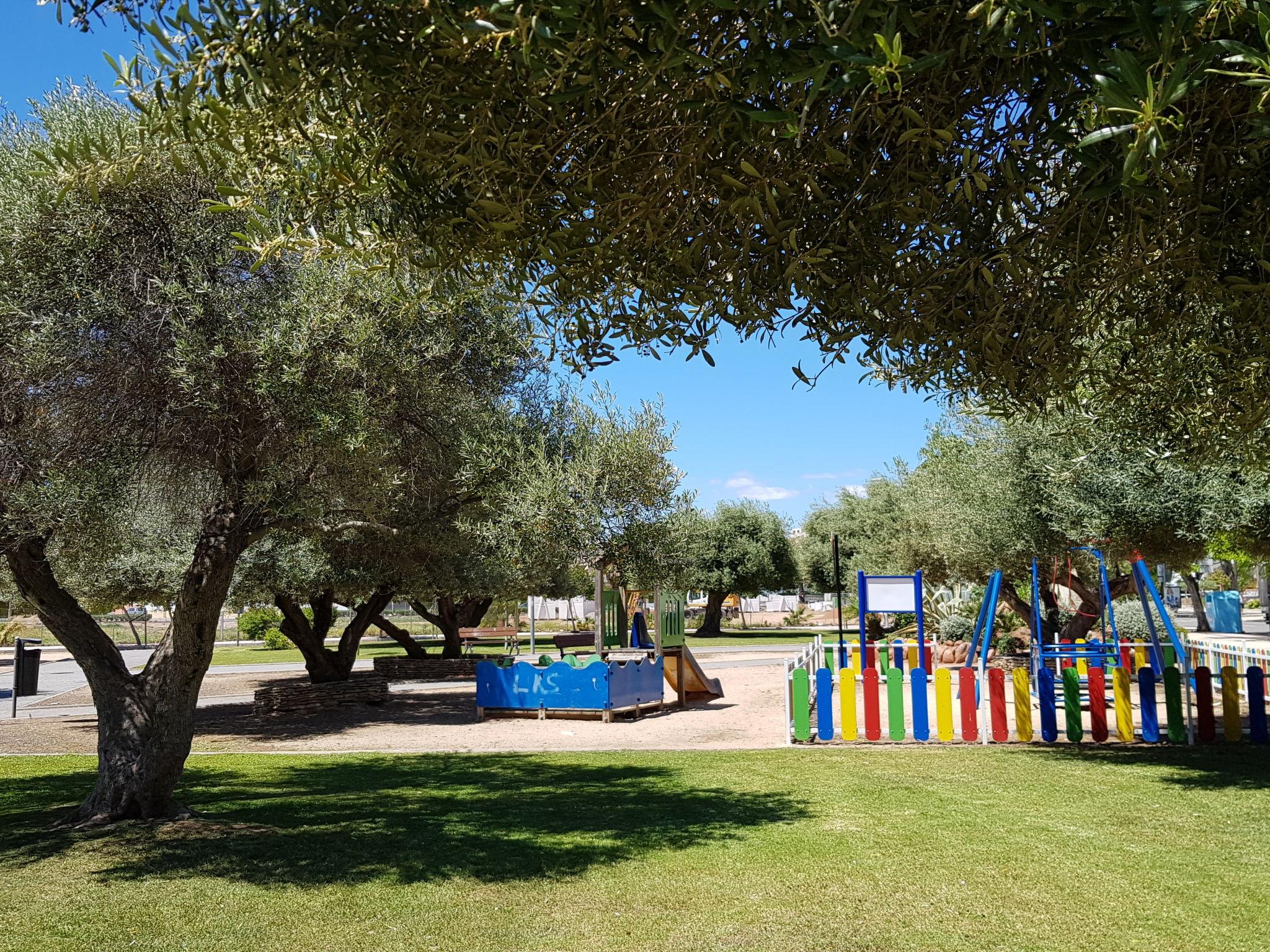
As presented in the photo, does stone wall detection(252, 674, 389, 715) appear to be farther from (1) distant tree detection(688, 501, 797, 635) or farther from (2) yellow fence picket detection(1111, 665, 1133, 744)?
(1) distant tree detection(688, 501, 797, 635)

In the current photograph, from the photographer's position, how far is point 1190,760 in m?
10.5

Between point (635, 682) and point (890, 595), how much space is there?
19.3 ft

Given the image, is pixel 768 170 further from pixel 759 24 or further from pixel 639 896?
pixel 639 896

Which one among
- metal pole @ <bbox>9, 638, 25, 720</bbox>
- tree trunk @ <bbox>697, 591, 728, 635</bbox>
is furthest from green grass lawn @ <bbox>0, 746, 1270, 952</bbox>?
tree trunk @ <bbox>697, 591, 728, 635</bbox>

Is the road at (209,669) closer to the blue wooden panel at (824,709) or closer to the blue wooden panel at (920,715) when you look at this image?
the blue wooden panel at (824,709)

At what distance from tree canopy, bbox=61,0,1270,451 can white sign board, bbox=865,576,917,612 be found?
14.5 meters

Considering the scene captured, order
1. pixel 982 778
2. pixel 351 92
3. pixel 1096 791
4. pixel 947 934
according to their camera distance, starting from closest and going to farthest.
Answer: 1. pixel 351 92
2. pixel 947 934
3. pixel 1096 791
4. pixel 982 778

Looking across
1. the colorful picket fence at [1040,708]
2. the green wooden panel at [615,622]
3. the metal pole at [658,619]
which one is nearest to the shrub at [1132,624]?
the green wooden panel at [615,622]

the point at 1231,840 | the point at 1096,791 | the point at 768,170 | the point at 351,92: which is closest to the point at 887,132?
the point at 768,170

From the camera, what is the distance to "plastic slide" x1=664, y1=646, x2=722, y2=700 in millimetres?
18953

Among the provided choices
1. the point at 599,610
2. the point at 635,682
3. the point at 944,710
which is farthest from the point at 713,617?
the point at 944,710

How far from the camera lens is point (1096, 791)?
29.2 feet

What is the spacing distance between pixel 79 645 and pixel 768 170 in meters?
6.90

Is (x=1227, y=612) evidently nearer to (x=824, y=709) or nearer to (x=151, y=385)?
(x=824, y=709)
